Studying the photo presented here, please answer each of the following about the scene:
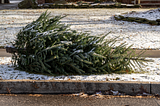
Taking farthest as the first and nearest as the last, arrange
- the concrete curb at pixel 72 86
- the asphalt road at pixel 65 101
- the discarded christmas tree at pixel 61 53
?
the discarded christmas tree at pixel 61 53 → the concrete curb at pixel 72 86 → the asphalt road at pixel 65 101

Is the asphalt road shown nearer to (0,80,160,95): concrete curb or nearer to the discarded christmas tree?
(0,80,160,95): concrete curb

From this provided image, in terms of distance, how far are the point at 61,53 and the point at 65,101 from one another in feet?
4.06

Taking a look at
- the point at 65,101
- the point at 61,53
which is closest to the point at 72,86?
the point at 65,101

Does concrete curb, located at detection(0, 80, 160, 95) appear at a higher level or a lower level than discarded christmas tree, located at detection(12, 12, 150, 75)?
lower

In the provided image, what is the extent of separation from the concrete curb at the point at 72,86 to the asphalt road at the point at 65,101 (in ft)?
0.56

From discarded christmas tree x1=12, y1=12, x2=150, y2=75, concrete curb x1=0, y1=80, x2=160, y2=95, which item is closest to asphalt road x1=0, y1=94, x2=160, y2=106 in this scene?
concrete curb x1=0, y1=80, x2=160, y2=95

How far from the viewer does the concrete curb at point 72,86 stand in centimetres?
460

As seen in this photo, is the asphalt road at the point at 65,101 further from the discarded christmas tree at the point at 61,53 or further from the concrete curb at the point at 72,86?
the discarded christmas tree at the point at 61,53

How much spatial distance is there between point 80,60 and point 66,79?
0.53 meters

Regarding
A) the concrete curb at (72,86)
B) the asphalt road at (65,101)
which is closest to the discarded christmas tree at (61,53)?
the concrete curb at (72,86)

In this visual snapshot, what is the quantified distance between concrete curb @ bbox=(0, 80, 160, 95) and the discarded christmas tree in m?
0.54

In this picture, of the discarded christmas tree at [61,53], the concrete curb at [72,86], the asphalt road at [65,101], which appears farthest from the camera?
the discarded christmas tree at [61,53]

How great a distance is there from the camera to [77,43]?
5422 mm

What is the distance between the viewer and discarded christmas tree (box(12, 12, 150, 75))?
204 inches
